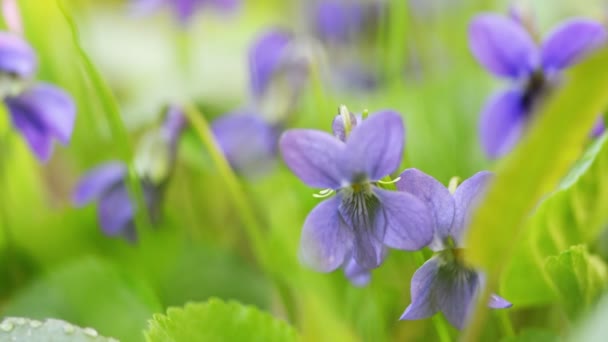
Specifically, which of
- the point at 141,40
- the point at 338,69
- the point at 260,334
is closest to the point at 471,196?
the point at 260,334

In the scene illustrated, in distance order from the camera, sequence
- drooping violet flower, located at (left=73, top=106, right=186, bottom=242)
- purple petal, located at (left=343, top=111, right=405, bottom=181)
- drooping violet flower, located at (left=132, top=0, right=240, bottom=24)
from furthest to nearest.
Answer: drooping violet flower, located at (left=132, top=0, right=240, bottom=24) < drooping violet flower, located at (left=73, top=106, right=186, bottom=242) < purple petal, located at (left=343, top=111, right=405, bottom=181)

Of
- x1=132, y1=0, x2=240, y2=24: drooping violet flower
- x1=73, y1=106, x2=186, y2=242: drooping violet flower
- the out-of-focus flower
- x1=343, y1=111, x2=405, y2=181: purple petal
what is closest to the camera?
x1=343, y1=111, x2=405, y2=181: purple petal

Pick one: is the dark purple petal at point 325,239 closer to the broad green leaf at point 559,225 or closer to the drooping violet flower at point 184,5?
the broad green leaf at point 559,225

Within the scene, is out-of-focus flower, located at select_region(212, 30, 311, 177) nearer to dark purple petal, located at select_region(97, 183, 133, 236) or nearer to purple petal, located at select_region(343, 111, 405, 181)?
dark purple petal, located at select_region(97, 183, 133, 236)

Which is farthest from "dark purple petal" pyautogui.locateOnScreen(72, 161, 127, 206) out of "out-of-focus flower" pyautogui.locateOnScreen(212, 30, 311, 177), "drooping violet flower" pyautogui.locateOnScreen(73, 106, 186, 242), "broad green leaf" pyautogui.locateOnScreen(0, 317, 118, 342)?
"broad green leaf" pyautogui.locateOnScreen(0, 317, 118, 342)

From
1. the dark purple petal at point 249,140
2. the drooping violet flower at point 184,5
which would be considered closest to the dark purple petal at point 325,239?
the dark purple petal at point 249,140

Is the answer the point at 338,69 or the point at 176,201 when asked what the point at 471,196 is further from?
the point at 338,69
